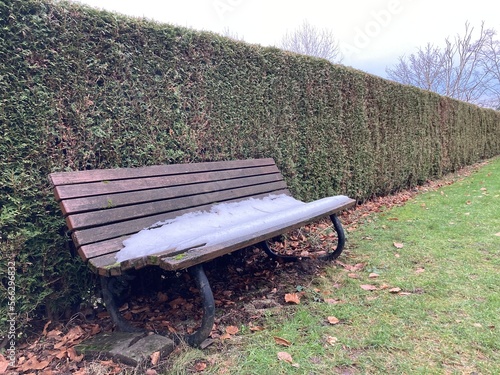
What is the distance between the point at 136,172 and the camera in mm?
2629

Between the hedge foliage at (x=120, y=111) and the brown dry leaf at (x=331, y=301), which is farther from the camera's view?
the brown dry leaf at (x=331, y=301)

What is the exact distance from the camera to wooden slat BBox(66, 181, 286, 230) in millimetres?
2055

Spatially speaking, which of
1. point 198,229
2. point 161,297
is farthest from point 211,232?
point 161,297

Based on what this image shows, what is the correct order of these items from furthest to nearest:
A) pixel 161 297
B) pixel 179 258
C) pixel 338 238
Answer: pixel 338 238, pixel 161 297, pixel 179 258

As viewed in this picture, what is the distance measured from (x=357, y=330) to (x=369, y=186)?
183 inches

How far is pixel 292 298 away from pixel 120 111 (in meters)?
1.94

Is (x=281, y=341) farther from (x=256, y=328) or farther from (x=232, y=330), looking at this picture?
(x=232, y=330)

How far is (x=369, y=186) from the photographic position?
6418 millimetres

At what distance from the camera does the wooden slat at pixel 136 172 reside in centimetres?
214

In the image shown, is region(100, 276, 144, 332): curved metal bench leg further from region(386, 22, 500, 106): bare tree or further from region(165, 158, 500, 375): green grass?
region(386, 22, 500, 106): bare tree

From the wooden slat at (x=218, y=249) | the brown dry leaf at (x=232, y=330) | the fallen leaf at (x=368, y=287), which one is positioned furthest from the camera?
the fallen leaf at (x=368, y=287)

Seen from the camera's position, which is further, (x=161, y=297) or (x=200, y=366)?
(x=161, y=297)

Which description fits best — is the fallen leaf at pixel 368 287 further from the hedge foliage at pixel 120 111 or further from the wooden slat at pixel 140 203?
the hedge foliage at pixel 120 111

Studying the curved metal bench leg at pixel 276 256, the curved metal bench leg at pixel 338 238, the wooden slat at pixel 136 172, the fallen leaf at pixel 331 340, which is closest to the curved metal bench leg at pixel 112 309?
the wooden slat at pixel 136 172
